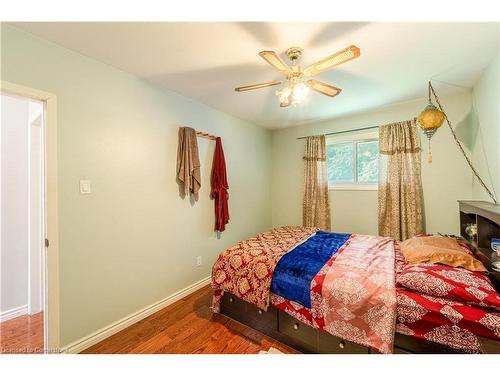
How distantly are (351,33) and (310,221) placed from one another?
2.77m

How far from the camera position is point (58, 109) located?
63.2 inches

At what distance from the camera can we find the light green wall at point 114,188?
5.32ft

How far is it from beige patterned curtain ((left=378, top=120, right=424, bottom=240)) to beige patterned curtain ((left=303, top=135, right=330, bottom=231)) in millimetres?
807

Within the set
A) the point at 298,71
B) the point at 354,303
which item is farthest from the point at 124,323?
the point at 298,71

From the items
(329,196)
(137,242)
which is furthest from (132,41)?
(329,196)

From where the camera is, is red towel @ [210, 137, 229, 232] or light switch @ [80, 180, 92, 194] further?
red towel @ [210, 137, 229, 232]

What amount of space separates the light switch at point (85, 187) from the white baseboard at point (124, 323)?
47.9 inches

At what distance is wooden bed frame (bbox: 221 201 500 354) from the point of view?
1281mm

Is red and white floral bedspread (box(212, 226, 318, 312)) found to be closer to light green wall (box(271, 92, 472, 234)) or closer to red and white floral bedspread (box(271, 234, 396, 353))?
red and white floral bedspread (box(271, 234, 396, 353))

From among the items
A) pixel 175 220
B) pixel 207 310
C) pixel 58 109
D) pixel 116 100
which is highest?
pixel 116 100

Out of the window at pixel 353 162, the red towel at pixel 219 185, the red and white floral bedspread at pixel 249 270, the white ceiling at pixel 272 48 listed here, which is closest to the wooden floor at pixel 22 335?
the red and white floral bedspread at pixel 249 270

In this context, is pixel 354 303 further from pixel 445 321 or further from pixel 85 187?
pixel 85 187

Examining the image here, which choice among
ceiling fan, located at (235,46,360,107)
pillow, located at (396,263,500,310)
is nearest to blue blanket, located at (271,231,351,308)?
pillow, located at (396,263,500,310)
